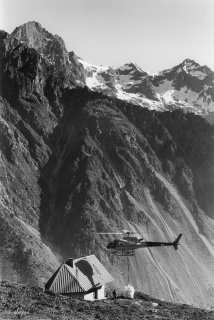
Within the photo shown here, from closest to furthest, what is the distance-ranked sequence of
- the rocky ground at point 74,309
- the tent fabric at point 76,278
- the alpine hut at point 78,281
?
the rocky ground at point 74,309 < the alpine hut at point 78,281 < the tent fabric at point 76,278

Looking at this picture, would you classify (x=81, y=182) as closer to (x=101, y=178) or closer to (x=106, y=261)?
(x=101, y=178)

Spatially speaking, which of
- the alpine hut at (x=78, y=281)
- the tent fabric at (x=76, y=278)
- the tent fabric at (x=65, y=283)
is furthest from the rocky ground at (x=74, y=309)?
the tent fabric at (x=65, y=283)

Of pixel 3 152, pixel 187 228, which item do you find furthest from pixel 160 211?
pixel 3 152

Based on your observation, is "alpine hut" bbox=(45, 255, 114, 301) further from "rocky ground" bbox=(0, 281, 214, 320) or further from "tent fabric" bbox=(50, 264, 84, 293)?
"rocky ground" bbox=(0, 281, 214, 320)

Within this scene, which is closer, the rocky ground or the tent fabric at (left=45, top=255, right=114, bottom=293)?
the rocky ground

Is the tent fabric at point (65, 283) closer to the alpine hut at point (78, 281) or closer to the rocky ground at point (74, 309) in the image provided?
the alpine hut at point (78, 281)

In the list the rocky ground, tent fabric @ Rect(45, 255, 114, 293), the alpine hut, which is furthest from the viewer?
tent fabric @ Rect(45, 255, 114, 293)

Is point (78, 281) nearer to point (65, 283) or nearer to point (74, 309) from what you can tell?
point (65, 283)

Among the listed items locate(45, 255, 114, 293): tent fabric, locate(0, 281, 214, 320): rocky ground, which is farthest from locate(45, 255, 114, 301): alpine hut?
locate(0, 281, 214, 320): rocky ground

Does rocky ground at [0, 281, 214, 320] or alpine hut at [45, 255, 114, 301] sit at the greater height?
alpine hut at [45, 255, 114, 301]

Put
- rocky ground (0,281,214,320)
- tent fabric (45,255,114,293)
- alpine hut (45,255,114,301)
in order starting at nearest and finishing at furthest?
rocky ground (0,281,214,320), alpine hut (45,255,114,301), tent fabric (45,255,114,293)
